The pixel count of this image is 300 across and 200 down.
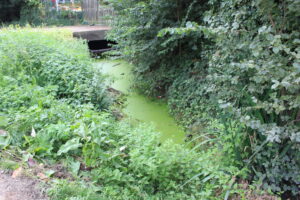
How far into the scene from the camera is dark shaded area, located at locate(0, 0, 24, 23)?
1161 centimetres

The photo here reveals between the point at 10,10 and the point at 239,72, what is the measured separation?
41.1 feet

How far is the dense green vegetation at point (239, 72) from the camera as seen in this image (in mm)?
1831

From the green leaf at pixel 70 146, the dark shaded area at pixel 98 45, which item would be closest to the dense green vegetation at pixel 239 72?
the green leaf at pixel 70 146

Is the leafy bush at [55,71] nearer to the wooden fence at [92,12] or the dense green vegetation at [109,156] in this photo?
the dense green vegetation at [109,156]

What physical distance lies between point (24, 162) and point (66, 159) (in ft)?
1.05

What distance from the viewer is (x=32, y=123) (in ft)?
8.19

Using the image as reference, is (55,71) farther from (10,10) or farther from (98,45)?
(10,10)

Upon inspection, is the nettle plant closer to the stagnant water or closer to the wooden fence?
the stagnant water

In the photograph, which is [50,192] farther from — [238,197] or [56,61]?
[56,61]

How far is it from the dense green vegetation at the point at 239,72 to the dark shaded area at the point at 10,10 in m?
8.82

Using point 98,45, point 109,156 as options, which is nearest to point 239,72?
point 109,156

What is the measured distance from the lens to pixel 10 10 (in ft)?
39.0

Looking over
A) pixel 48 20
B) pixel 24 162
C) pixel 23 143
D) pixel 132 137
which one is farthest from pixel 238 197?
pixel 48 20

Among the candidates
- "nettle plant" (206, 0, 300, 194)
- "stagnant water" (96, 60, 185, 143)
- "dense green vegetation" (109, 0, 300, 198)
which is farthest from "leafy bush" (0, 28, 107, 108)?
"nettle plant" (206, 0, 300, 194)
